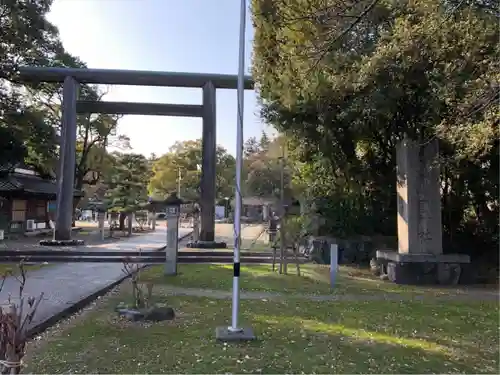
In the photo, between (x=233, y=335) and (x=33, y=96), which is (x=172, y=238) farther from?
(x=33, y=96)

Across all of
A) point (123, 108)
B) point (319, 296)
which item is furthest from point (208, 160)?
point (319, 296)

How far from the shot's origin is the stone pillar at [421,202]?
30.9ft

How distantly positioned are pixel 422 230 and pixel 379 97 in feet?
10.5

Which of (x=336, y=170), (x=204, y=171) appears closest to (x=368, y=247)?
(x=336, y=170)

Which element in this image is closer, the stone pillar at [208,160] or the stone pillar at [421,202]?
the stone pillar at [421,202]

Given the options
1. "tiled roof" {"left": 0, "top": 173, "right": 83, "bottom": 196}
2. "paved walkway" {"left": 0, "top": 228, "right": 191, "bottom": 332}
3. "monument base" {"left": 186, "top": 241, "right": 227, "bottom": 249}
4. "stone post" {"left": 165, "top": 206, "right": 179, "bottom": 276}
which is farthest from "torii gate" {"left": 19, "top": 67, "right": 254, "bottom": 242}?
"tiled roof" {"left": 0, "top": 173, "right": 83, "bottom": 196}

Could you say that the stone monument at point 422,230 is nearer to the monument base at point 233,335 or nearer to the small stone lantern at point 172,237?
the small stone lantern at point 172,237

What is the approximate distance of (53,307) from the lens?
618 cm

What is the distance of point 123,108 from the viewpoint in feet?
52.8

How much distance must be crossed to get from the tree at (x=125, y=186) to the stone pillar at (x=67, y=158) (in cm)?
745

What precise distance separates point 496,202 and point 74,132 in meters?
14.1

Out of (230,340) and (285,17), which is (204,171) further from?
(230,340)

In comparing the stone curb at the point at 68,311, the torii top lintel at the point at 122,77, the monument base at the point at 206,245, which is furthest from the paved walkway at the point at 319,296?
the torii top lintel at the point at 122,77

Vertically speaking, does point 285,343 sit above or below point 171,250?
below
